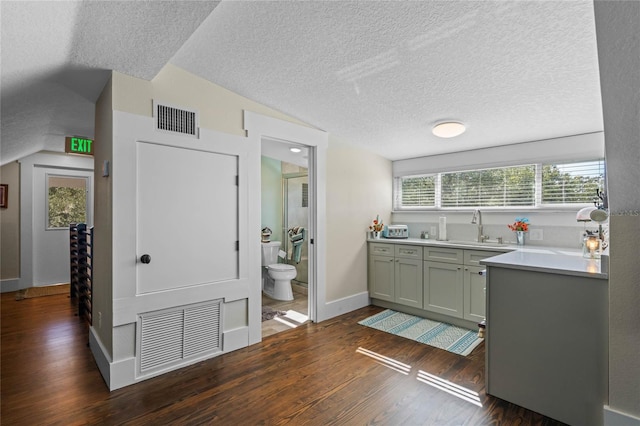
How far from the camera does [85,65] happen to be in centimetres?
214

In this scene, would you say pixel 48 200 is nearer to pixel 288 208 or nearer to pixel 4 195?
pixel 4 195

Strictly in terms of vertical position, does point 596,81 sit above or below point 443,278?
above

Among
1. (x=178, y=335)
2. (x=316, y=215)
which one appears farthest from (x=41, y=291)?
(x=316, y=215)

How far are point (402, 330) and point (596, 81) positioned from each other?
270 cm

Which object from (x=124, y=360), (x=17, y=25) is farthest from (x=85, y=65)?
(x=124, y=360)

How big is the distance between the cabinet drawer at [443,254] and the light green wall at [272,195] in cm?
267

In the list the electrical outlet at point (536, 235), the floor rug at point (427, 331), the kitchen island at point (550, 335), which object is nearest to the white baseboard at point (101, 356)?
the floor rug at point (427, 331)

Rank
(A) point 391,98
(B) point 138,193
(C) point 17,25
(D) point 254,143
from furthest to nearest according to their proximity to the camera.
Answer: (D) point 254,143 → (A) point 391,98 → (B) point 138,193 → (C) point 17,25

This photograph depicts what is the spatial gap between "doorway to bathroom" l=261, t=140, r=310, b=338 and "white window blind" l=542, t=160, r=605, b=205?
2.99m

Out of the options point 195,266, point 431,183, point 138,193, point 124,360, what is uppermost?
point 431,183

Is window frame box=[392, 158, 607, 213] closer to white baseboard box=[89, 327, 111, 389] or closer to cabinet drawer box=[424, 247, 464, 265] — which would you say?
cabinet drawer box=[424, 247, 464, 265]

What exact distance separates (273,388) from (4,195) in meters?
5.50

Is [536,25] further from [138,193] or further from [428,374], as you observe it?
[138,193]

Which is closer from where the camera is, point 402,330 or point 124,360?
point 124,360
